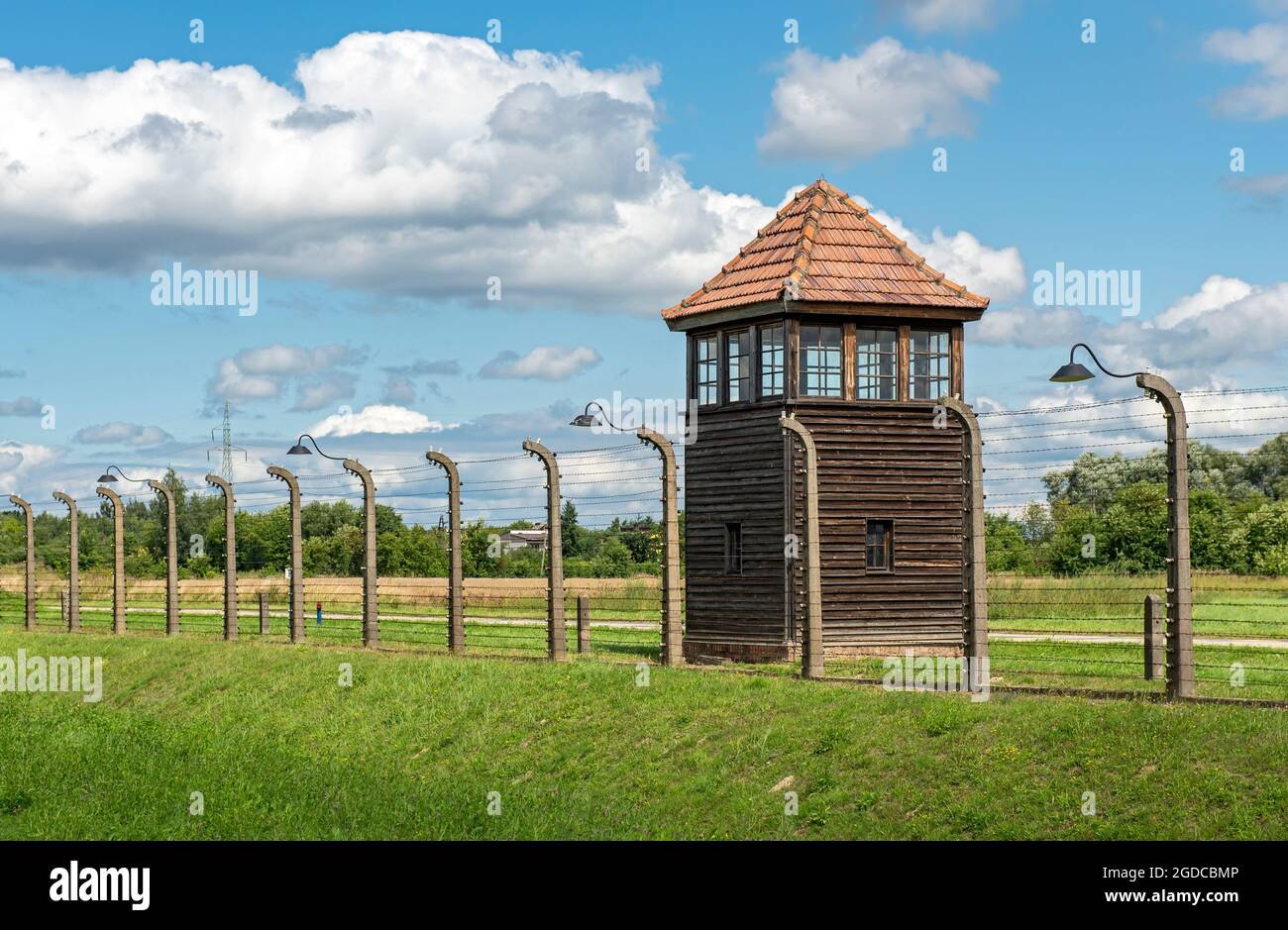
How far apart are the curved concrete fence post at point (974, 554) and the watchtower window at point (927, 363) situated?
9788 mm

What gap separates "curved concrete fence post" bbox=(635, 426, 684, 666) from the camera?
2188 cm

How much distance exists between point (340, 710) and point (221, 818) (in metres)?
7.86

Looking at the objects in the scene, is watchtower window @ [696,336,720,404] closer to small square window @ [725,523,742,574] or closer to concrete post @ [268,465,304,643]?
small square window @ [725,523,742,574]

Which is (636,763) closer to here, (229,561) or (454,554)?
(454,554)

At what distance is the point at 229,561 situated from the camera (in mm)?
31984

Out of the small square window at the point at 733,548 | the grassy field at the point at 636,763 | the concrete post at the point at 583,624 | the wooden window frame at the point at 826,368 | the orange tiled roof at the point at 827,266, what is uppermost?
the orange tiled roof at the point at 827,266

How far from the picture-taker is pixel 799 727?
56.8 feet

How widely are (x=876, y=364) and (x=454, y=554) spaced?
813 centimetres

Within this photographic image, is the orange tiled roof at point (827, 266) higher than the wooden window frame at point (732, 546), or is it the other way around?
the orange tiled roof at point (827, 266)

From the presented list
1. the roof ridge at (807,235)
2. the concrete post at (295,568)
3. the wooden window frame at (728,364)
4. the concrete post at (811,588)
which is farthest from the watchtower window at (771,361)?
the concrete post at (295,568)

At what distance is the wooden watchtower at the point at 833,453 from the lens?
2664cm

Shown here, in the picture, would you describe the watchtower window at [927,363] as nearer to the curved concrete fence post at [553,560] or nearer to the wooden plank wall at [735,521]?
the wooden plank wall at [735,521]

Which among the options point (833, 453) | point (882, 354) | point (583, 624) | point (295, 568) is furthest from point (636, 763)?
point (295, 568)
